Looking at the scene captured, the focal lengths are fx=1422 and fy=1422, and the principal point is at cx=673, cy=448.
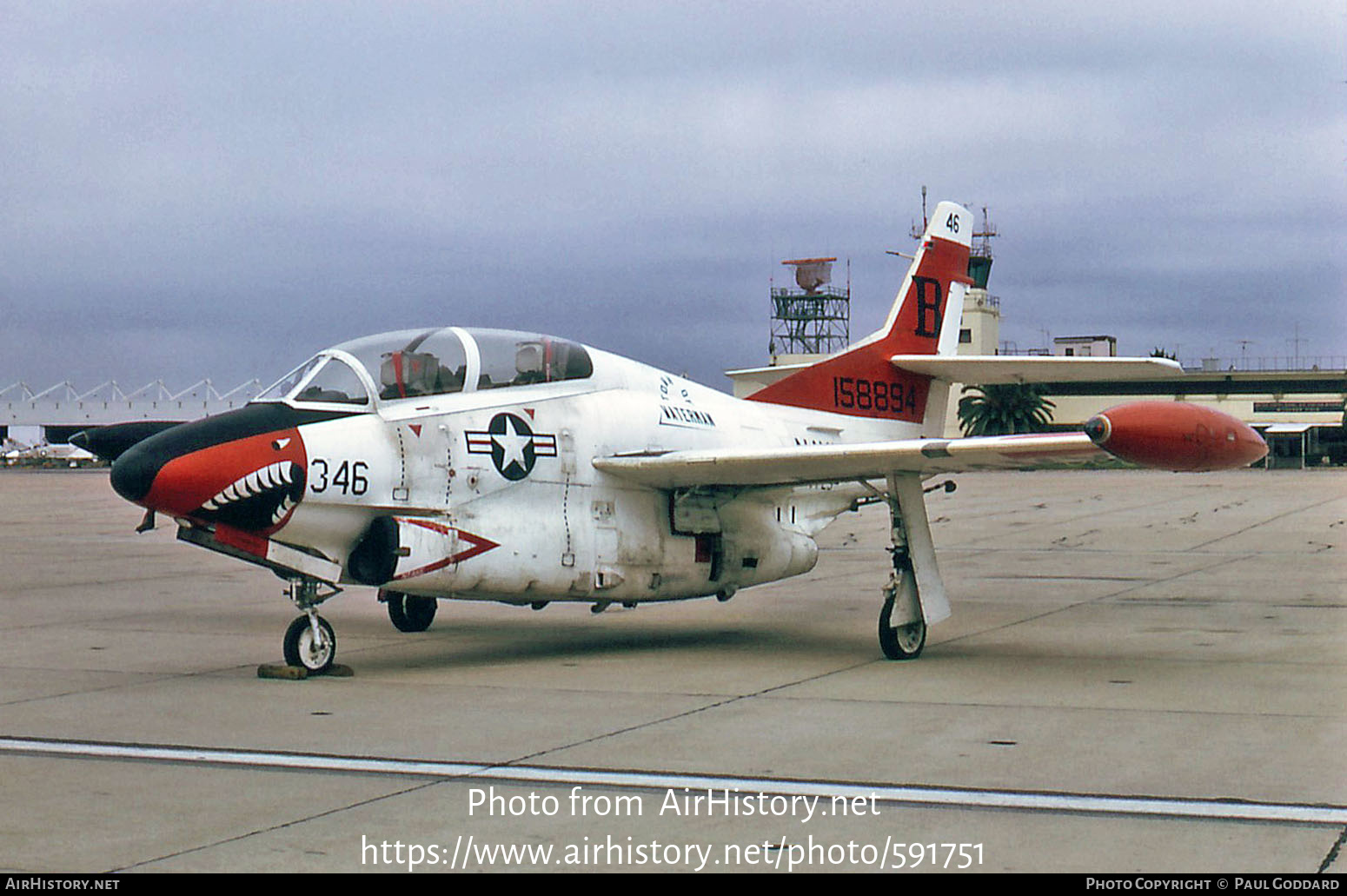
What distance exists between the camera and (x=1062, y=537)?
1096 inches

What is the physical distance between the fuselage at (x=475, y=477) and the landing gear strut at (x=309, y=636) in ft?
1.03

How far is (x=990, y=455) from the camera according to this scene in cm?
1110

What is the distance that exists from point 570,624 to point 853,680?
189 inches

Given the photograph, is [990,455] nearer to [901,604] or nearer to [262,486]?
[901,604]

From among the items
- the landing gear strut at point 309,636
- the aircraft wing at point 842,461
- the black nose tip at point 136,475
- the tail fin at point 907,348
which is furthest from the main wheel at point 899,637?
the black nose tip at point 136,475

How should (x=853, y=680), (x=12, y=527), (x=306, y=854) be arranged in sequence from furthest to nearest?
(x=12, y=527) → (x=853, y=680) → (x=306, y=854)

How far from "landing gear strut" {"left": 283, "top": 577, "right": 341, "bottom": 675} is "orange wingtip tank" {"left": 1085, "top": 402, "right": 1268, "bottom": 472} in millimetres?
5772

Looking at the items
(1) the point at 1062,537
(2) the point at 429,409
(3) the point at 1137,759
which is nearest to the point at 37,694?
(2) the point at 429,409

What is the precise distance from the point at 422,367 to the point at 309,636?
2281 millimetres

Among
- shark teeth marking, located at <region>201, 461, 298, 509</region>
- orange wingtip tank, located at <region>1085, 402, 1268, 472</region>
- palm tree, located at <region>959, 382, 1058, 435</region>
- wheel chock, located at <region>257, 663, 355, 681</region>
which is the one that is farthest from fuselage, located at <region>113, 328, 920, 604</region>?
palm tree, located at <region>959, 382, 1058, 435</region>

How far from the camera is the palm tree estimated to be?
275 feet

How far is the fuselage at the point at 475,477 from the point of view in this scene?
10.2 meters

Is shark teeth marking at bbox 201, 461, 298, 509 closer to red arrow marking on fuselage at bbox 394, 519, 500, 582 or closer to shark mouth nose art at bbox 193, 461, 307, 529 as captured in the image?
shark mouth nose art at bbox 193, 461, 307, 529
